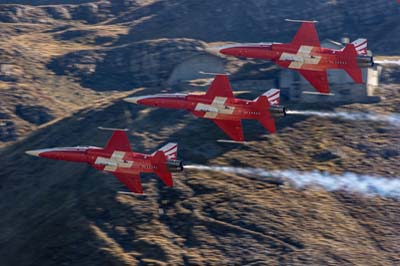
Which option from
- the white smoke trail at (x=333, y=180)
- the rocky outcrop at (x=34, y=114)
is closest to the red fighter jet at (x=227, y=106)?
the white smoke trail at (x=333, y=180)

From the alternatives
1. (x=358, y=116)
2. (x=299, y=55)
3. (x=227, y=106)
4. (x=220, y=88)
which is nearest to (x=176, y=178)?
(x=227, y=106)

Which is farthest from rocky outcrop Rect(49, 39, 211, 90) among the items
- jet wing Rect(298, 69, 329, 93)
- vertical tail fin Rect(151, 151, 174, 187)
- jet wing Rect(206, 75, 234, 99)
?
vertical tail fin Rect(151, 151, 174, 187)

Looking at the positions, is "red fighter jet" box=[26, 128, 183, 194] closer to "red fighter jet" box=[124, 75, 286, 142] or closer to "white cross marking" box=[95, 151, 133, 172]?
"white cross marking" box=[95, 151, 133, 172]

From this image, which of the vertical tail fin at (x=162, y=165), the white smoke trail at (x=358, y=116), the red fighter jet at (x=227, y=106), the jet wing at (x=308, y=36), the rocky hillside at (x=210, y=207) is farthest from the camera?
the white smoke trail at (x=358, y=116)

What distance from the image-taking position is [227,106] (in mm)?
85625

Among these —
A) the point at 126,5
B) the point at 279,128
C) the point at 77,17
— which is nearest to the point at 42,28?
the point at 77,17

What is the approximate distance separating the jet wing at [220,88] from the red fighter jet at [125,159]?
8527mm

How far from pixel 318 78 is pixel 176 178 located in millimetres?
21993

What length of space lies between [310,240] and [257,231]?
19.9 ft

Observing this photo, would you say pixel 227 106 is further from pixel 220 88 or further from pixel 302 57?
pixel 302 57

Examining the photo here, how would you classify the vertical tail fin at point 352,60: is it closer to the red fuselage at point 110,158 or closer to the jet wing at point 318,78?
the jet wing at point 318,78

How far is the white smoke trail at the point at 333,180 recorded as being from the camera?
94.6 m

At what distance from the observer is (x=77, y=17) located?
184 metres

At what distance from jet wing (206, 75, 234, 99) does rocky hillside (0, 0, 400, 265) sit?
42.9 ft
